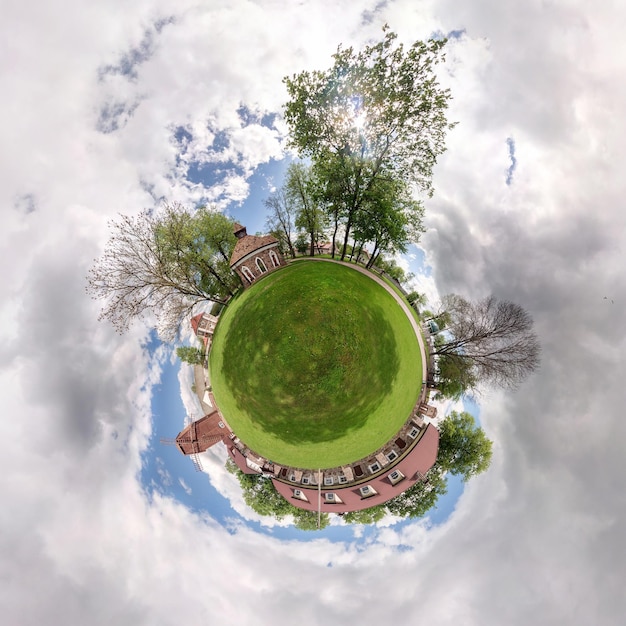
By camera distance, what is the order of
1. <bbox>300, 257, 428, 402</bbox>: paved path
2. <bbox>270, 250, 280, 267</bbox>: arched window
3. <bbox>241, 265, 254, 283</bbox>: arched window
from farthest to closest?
<bbox>270, 250, 280, 267</bbox>: arched window < <bbox>241, 265, 254, 283</bbox>: arched window < <bbox>300, 257, 428, 402</bbox>: paved path

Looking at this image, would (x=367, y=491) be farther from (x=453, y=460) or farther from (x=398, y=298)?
(x=398, y=298)

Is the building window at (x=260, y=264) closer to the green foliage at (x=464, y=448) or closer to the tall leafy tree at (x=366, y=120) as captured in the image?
the tall leafy tree at (x=366, y=120)

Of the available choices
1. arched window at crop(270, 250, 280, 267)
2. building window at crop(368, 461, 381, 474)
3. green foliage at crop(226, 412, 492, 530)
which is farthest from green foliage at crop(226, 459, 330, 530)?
arched window at crop(270, 250, 280, 267)

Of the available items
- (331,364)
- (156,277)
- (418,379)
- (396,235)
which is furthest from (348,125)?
(418,379)

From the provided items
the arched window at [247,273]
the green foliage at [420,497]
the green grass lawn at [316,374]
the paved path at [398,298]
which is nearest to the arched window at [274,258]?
the arched window at [247,273]

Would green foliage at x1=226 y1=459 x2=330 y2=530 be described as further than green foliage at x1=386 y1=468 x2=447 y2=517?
Yes

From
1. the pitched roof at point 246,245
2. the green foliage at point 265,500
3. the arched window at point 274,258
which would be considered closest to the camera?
the green foliage at point 265,500

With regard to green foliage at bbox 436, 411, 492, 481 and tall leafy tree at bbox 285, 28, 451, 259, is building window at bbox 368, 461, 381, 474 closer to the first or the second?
green foliage at bbox 436, 411, 492, 481

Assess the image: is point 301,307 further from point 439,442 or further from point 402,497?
point 402,497
